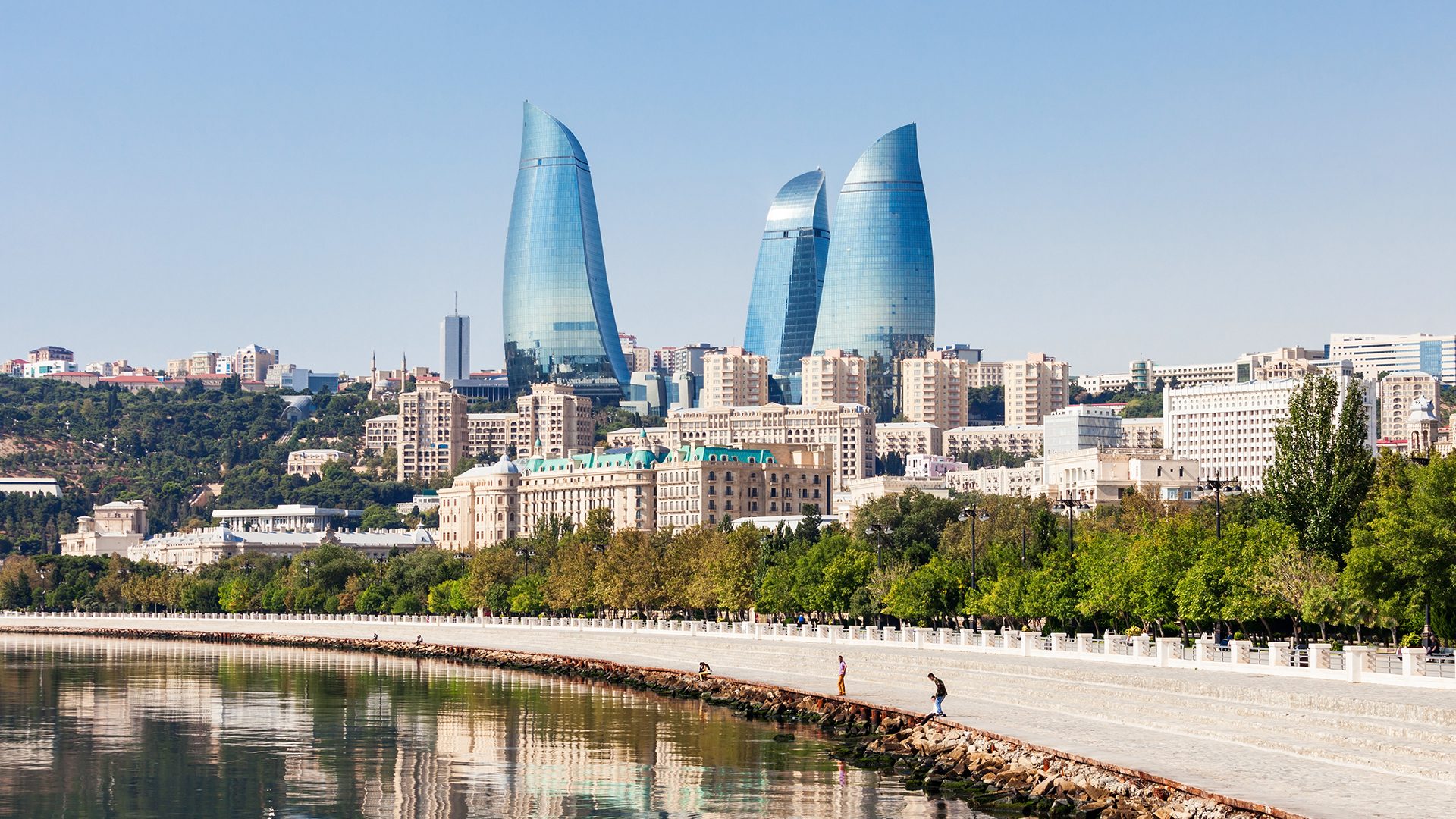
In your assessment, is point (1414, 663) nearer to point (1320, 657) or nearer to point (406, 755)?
point (1320, 657)

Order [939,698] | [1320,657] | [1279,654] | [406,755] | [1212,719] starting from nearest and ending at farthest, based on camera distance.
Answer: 1. [1212,719]
2. [1320,657]
3. [939,698]
4. [1279,654]
5. [406,755]

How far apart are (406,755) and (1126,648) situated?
861 inches

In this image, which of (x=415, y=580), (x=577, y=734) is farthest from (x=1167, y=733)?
(x=415, y=580)

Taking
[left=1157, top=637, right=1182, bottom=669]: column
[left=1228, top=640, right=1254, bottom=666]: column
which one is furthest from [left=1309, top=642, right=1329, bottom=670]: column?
[left=1157, top=637, right=1182, bottom=669]: column

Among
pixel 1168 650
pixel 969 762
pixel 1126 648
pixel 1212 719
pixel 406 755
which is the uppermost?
pixel 1168 650

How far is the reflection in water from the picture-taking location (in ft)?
147

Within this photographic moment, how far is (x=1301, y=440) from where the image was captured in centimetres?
7206

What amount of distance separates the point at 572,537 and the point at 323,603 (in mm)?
27784

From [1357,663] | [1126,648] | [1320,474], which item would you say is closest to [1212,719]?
[1357,663]

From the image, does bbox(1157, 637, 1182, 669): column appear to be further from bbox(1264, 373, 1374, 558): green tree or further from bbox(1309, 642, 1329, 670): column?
bbox(1264, 373, 1374, 558): green tree

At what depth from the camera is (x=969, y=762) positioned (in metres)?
46.6

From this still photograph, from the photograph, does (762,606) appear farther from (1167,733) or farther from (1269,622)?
(1167,733)

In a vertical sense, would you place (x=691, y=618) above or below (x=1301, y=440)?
below

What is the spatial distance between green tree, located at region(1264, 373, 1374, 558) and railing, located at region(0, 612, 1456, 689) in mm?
5689
